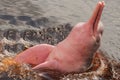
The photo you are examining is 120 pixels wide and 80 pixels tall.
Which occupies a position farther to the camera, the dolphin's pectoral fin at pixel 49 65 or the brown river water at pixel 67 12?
the brown river water at pixel 67 12

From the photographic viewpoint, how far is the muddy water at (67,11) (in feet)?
29.1

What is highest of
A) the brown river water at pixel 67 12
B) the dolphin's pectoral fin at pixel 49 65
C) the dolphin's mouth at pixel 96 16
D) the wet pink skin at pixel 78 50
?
the dolphin's mouth at pixel 96 16

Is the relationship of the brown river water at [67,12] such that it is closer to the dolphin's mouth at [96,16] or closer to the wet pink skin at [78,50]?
the wet pink skin at [78,50]

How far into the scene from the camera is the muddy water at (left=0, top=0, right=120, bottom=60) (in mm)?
8859

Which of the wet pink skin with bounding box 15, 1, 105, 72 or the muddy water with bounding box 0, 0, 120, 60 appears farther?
the muddy water with bounding box 0, 0, 120, 60

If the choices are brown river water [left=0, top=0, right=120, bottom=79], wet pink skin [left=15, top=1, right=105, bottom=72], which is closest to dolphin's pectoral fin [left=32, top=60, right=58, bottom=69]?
wet pink skin [left=15, top=1, right=105, bottom=72]

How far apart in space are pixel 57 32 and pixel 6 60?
88.7 inches

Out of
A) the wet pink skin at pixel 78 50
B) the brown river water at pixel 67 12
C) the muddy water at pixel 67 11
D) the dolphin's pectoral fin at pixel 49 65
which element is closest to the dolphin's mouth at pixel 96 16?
the wet pink skin at pixel 78 50

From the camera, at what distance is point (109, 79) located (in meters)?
6.04

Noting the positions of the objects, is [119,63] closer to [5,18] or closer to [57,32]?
[57,32]

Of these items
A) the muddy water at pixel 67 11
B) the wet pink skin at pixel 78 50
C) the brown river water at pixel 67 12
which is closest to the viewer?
the wet pink skin at pixel 78 50

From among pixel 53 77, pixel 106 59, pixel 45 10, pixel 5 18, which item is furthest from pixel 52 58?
pixel 45 10

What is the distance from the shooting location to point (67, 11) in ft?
32.5

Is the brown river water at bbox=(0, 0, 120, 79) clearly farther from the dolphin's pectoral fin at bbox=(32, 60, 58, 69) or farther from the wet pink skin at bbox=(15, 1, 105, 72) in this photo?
the dolphin's pectoral fin at bbox=(32, 60, 58, 69)
